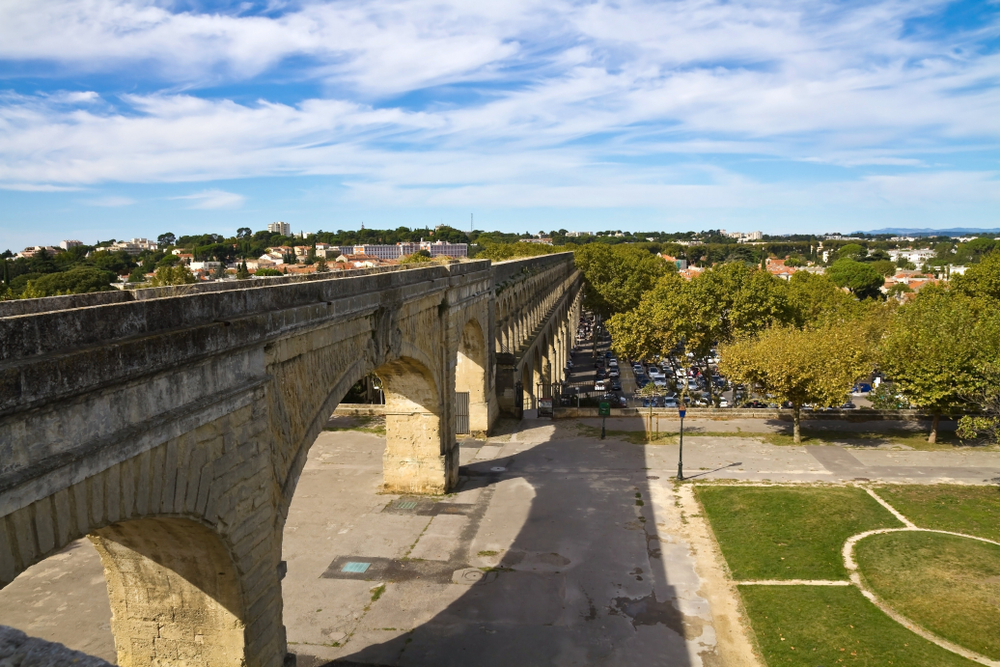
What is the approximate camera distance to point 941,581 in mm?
13992

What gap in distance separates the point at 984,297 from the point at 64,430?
39.2 m

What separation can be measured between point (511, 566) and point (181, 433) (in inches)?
382

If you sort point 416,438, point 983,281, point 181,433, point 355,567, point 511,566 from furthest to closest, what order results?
point 983,281 → point 416,438 → point 511,566 → point 355,567 → point 181,433

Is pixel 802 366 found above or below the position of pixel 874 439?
above

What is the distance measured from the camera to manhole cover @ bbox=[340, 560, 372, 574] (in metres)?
14.6

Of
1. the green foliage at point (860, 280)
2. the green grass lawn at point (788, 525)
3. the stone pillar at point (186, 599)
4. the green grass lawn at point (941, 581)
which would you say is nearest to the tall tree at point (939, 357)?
the green grass lawn at point (788, 525)

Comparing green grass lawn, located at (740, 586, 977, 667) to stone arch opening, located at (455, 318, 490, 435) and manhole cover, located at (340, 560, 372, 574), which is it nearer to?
manhole cover, located at (340, 560, 372, 574)

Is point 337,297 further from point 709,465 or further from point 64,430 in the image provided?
point 709,465

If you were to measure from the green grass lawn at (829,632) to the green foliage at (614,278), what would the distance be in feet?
130

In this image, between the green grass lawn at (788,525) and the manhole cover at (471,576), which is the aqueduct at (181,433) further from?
the green grass lawn at (788,525)

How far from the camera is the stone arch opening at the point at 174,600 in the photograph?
8250 millimetres

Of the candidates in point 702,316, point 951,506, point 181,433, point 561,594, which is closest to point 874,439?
point 951,506

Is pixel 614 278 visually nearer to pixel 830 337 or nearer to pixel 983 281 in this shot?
pixel 983 281

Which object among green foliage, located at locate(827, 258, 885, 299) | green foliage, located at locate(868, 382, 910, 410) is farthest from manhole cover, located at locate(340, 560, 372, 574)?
green foliage, located at locate(827, 258, 885, 299)
